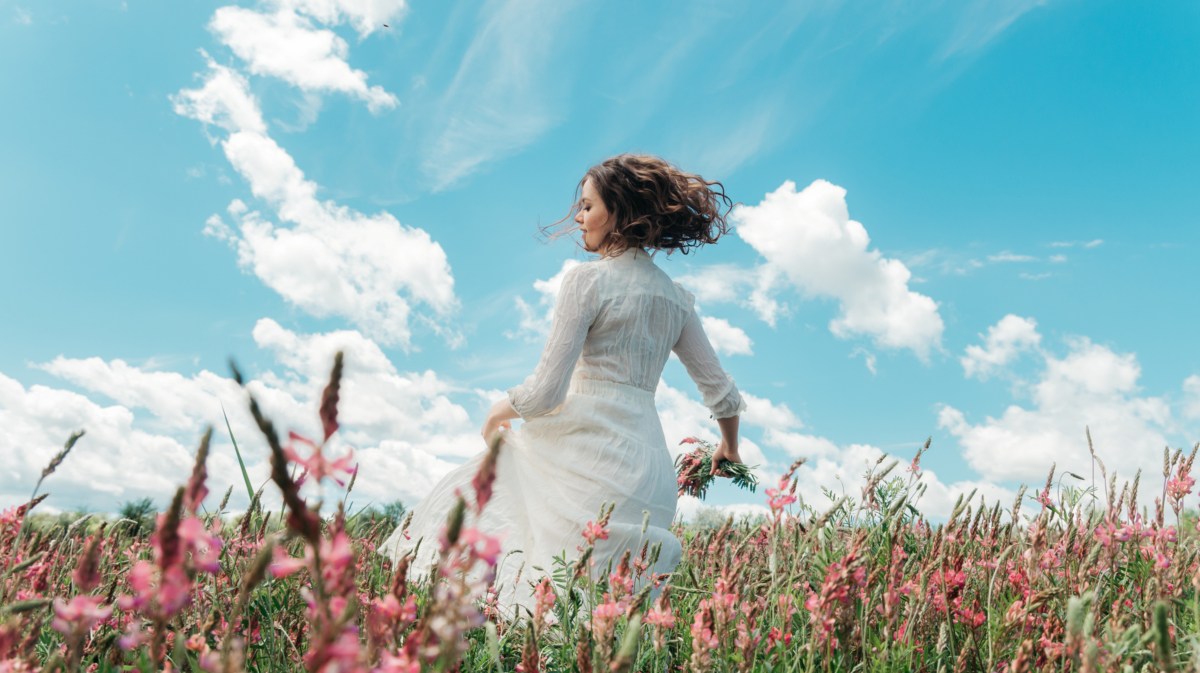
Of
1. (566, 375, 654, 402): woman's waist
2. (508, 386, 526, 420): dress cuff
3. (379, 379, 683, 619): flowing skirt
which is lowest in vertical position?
(379, 379, 683, 619): flowing skirt

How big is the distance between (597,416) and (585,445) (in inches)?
6.2

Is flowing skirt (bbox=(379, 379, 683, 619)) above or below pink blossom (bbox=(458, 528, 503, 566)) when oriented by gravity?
above

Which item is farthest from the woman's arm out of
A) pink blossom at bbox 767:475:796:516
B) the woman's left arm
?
pink blossom at bbox 767:475:796:516

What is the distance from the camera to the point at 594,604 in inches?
90.7

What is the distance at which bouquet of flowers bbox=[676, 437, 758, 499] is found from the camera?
5125 mm

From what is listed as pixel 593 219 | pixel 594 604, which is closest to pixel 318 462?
pixel 594 604

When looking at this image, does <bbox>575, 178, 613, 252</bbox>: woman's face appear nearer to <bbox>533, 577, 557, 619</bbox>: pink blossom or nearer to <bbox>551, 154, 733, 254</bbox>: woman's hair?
<bbox>551, 154, 733, 254</bbox>: woman's hair

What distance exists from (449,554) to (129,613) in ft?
6.63

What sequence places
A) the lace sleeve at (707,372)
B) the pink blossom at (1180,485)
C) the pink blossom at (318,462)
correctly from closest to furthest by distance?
the pink blossom at (318,462), the pink blossom at (1180,485), the lace sleeve at (707,372)

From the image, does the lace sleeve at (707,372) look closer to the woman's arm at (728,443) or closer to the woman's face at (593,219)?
the woman's arm at (728,443)

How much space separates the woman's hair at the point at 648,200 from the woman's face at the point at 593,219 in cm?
3

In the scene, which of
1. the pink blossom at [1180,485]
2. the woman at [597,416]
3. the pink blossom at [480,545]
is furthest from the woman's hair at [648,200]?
the pink blossom at [480,545]

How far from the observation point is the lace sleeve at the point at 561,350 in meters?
3.88

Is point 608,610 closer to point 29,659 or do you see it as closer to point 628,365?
point 29,659
